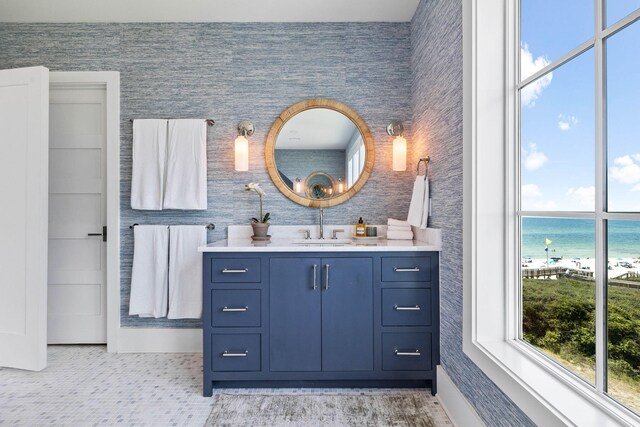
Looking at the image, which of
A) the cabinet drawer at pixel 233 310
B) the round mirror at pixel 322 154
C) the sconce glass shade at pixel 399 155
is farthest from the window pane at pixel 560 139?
the cabinet drawer at pixel 233 310

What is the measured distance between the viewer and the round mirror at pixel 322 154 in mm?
2822

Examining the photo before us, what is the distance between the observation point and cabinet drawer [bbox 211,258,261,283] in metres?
2.20

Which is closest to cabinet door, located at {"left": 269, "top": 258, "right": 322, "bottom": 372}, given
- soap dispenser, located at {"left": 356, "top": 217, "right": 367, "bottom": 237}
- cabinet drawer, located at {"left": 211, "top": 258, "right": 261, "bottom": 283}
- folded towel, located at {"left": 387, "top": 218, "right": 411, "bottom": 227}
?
cabinet drawer, located at {"left": 211, "top": 258, "right": 261, "bottom": 283}

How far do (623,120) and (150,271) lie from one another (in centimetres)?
279

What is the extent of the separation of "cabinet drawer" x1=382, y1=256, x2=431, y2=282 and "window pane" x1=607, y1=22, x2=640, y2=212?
1178 millimetres

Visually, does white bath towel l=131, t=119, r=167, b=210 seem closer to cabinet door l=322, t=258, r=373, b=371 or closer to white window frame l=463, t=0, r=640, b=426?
cabinet door l=322, t=258, r=373, b=371

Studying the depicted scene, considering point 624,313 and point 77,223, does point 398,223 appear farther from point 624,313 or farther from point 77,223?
point 77,223

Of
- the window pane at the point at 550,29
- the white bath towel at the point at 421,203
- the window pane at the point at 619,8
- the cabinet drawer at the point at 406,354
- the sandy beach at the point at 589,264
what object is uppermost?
the window pane at the point at 550,29

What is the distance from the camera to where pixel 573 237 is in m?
1.28

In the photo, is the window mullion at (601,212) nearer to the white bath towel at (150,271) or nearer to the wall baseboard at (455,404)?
the wall baseboard at (455,404)

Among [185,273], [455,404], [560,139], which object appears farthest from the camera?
[185,273]

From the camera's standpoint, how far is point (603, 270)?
43.9 inches

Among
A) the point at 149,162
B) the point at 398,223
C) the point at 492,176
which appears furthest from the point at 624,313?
the point at 149,162

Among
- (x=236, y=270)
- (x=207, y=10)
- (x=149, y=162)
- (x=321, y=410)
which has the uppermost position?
(x=207, y=10)
